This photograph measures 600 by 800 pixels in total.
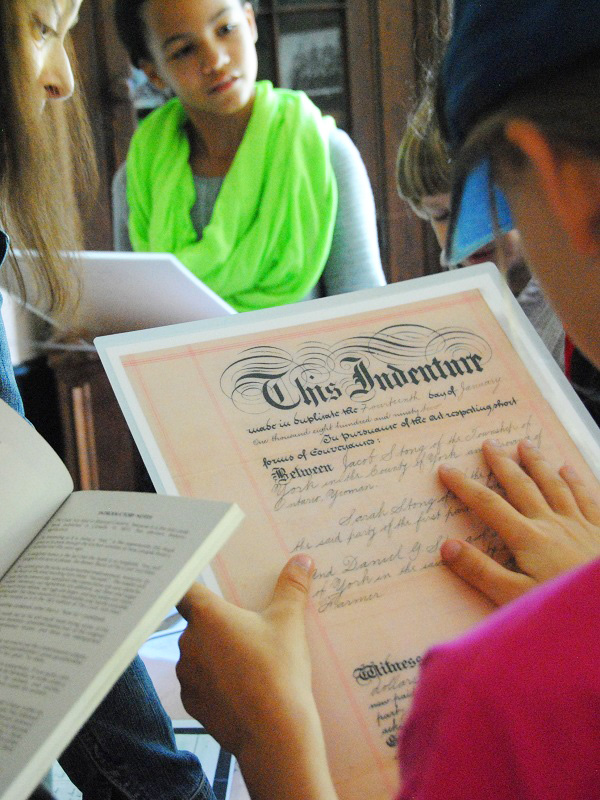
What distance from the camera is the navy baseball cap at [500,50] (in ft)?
1.07

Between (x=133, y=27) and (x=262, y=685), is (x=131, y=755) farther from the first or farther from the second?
(x=133, y=27)

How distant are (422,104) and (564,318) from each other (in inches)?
22.8

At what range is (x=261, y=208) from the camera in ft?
5.56

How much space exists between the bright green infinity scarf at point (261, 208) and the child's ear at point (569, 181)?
121cm

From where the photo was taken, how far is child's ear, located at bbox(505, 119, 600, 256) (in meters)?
0.33

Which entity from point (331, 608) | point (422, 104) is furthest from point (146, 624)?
point (422, 104)

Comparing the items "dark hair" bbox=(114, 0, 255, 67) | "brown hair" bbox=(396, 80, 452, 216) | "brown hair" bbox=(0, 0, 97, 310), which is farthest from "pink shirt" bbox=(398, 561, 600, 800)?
"dark hair" bbox=(114, 0, 255, 67)

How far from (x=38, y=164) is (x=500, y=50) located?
690 mm

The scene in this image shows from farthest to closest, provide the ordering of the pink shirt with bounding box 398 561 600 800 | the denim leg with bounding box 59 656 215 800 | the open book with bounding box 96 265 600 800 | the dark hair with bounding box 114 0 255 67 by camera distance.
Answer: the dark hair with bounding box 114 0 255 67 < the denim leg with bounding box 59 656 215 800 < the open book with bounding box 96 265 600 800 < the pink shirt with bounding box 398 561 600 800

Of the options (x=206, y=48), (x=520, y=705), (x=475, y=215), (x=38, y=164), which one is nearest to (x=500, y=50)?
(x=475, y=215)

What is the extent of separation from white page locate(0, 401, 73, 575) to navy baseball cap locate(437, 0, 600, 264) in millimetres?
355

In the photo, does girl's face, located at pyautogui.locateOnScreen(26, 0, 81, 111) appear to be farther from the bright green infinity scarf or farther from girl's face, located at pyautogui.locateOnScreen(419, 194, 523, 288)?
the bright green infinity scarf

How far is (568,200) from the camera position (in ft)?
1.13

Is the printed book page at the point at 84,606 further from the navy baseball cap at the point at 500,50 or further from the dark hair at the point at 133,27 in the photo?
the dark hair at the point at 133,27
